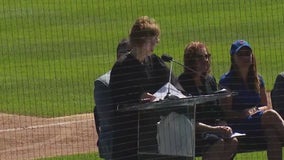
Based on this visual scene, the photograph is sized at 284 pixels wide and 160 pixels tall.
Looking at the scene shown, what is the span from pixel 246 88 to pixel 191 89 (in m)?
0.57

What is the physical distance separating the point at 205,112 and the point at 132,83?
1.10 m

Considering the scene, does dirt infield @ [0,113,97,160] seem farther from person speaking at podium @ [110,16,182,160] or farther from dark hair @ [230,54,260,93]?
person speaking at podium @ [110,16,182,160]

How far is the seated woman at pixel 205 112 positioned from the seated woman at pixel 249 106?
0.20 metres

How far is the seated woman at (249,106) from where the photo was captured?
32.1 ft

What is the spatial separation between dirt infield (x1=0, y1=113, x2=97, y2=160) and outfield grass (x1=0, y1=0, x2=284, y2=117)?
55 centimetres

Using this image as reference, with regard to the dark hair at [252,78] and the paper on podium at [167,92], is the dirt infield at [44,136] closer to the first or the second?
the dark hair at [252,78]

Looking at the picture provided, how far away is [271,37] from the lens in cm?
2014

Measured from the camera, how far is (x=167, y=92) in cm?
886

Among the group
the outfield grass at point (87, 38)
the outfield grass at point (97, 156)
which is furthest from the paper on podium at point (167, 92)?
the outfield grass at point (87, 38)

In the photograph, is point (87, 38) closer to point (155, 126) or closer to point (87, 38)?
point (87, 38)

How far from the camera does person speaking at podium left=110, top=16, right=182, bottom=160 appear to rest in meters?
8.91

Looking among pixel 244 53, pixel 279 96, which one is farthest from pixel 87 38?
pixel 244 53

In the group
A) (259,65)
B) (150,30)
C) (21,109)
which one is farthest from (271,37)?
(150,30)

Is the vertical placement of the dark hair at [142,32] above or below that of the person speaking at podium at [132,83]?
above
